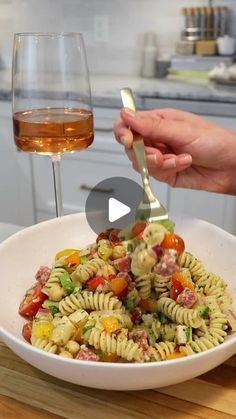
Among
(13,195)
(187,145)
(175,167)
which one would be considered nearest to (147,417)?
Result: (175,167)

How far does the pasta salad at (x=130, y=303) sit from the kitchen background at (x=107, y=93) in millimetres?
1185

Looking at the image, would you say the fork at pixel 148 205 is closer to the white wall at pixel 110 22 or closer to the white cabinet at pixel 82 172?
the white cabinet at pixel 82 172

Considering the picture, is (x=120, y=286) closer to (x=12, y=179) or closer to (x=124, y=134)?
(x=124, y=134)

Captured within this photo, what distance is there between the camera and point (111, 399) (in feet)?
1.91

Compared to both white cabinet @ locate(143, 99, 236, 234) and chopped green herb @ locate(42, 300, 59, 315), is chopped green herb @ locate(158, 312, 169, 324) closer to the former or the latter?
chopped green herb @ locate(42, 300, 59, 315)

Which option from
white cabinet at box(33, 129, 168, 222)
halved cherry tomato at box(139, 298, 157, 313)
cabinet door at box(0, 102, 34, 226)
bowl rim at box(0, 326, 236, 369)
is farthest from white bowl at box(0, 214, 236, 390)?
cabinet door at box(0, 102, 34, 226)

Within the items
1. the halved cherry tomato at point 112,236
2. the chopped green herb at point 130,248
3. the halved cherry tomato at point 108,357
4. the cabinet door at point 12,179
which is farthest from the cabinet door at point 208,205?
the halved cherry tomato at point 108,357

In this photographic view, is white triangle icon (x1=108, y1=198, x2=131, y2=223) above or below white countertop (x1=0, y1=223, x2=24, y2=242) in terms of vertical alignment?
above

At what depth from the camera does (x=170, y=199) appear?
1.96 metres

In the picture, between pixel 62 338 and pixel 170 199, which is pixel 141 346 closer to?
pixel 62 338

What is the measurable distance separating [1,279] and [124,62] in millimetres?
1966

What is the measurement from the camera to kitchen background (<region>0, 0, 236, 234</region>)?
1883 millimetres

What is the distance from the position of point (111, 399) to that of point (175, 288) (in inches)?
6.5

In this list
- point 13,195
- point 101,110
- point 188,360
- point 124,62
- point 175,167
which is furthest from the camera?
point 124,62
